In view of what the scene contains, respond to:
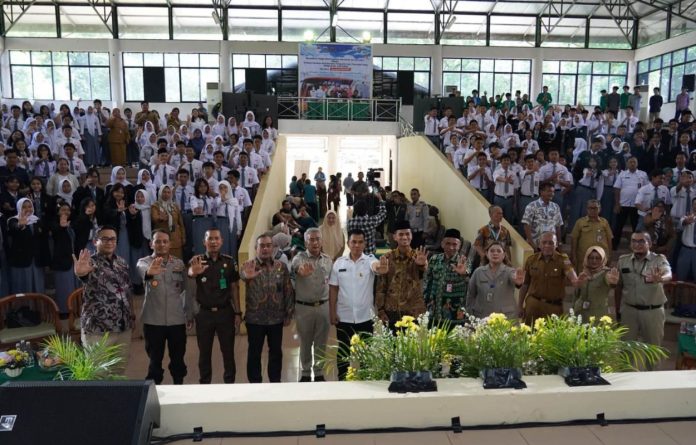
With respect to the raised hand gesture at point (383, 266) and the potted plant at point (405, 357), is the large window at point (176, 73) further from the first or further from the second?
the potted plant at point (405, 357)

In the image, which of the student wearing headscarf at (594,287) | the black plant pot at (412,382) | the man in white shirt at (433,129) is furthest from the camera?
the man in white shirt at (433,129)

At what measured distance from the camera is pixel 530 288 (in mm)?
5211

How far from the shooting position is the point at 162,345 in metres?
4.71

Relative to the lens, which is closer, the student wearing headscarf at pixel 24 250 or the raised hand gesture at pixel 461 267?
the raised hand gesture at pixel 461 267

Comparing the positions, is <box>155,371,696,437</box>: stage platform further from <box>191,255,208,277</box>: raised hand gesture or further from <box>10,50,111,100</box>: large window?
<box>10,50,111,100</box>: large window

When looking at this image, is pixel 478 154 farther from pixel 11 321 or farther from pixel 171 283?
pixel 11 321

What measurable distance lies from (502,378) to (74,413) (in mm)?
1878

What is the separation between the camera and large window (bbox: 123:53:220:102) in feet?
70.7

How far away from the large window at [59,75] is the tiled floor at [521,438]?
855 inches

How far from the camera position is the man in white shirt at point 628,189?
8.67 m

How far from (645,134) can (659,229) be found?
13.9 ft

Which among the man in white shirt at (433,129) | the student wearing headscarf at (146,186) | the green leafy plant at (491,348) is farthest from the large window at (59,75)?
the green leafy plant at (491,348)

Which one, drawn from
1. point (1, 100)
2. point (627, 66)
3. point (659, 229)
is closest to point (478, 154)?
point (659, 229)

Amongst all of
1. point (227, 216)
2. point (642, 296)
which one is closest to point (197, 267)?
point (227, 216)
